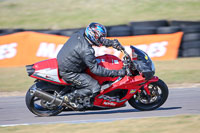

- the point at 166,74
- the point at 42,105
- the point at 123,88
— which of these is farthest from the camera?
the point at 166,74

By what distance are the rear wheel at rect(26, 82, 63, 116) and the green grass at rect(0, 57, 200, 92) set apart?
3.30 metres

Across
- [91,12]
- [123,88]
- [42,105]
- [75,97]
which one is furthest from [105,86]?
[91,12]

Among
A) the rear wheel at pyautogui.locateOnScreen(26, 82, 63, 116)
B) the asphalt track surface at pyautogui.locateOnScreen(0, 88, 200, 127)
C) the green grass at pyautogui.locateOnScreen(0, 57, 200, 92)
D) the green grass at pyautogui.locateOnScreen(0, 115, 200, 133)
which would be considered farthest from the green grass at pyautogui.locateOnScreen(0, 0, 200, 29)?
the green grass at pyautogui.locateOnScreen(0, 115, 200, 133)

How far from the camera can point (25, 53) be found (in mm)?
13234

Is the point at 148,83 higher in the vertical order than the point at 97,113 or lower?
higher

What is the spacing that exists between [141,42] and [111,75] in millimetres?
6993

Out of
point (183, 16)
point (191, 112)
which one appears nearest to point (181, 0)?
point (183, 16)

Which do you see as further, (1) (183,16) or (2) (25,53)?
(1) (183,16)

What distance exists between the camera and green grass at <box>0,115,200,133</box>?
4836mm

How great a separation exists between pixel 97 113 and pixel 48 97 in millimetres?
1089

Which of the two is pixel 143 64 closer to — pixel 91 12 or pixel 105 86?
pixel 105 86

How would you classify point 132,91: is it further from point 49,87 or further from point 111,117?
point 49,87

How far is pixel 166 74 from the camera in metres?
10.7

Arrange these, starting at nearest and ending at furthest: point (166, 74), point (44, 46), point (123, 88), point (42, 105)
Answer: point (123, 88) → point (42, 105) → point (166, 74) → point (44, 46)
